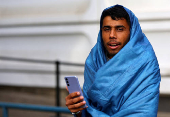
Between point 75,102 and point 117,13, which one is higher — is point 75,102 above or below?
below

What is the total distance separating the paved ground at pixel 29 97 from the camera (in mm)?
4527

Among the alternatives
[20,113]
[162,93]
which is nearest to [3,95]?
[20,113]

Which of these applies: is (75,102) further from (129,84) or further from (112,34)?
(112,34)

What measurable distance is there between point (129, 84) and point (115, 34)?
284 mm

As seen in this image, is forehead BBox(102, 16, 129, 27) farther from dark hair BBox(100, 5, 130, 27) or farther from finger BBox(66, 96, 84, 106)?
finger BBox(66, 96, 84, 106)

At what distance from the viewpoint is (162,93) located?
3621mm

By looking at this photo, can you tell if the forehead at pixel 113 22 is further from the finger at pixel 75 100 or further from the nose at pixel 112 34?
the finger at pixel 75 100

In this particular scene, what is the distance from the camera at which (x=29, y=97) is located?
15.5 ft

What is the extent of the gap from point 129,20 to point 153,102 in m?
0.47

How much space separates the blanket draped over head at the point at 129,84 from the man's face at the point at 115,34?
0.04 metres

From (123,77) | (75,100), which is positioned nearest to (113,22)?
(123,77)

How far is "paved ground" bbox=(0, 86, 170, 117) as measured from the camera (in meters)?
4.53

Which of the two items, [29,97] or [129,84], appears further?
[29,97]

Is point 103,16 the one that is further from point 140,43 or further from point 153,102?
point 153,102
